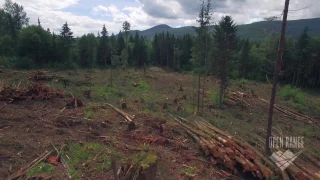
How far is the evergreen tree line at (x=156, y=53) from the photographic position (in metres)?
24.9

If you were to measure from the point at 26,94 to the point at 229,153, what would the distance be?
11385 millimetres

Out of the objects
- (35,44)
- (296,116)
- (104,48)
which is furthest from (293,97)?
(35,44)

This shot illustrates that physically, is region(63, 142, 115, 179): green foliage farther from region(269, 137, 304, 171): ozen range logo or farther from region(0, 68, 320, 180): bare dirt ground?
region(269, 137, 304, 171): ozen range logo

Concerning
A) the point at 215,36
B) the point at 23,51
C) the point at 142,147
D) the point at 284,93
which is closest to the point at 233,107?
the point at 215,36

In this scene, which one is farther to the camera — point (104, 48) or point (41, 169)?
point (104, 48)

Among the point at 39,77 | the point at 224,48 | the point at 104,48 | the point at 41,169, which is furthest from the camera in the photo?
the point at 104,48

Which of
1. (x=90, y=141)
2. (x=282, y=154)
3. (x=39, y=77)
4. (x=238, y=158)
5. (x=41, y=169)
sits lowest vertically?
(x=282, y=154)

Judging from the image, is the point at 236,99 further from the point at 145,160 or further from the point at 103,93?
the point at 145,160

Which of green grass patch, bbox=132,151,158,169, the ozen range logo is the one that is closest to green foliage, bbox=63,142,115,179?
green grass patch, bbox=132,151,158,169

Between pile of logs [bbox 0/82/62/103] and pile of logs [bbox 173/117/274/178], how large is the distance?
857cm

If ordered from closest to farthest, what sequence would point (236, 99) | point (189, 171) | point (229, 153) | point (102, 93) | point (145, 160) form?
point (145, 160) < point (189, 171) < point (229, 153) < point (102, 93) < point (236, 99)

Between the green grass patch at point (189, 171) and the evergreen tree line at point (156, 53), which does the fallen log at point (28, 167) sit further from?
the evergreen tree line at point (156, 53)

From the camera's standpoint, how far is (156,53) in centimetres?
7100

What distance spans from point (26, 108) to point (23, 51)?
127 ft
